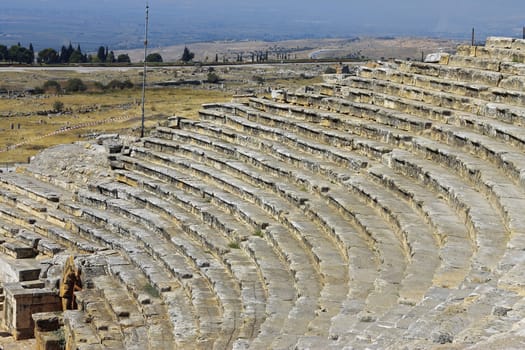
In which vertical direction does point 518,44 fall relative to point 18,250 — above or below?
above

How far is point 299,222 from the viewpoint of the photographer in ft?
47.4

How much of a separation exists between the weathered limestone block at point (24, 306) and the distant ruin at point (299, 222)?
0.03 meters

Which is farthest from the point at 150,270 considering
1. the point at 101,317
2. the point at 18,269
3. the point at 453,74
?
the point at 453,74

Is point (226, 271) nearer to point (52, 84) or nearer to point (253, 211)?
point (253, 211)

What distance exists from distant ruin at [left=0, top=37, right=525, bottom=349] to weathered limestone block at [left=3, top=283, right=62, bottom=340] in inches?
1.1

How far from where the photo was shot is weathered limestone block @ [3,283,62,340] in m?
15.2

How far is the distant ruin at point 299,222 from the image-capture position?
32.1ft

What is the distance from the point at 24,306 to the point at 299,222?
462 cm

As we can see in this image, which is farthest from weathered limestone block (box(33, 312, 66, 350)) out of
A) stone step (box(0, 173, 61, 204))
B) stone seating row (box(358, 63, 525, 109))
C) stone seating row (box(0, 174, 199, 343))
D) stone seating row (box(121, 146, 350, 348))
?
stone seating row (box(358, 63, 525, 109))

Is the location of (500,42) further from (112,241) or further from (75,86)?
(75,86)

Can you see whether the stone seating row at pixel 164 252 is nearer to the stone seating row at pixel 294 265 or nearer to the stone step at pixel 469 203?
the stone seating row at pixel 294 265

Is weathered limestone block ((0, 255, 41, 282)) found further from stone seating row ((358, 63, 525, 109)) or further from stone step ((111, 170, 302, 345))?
stone seating row ((358, 63, 525, 109))

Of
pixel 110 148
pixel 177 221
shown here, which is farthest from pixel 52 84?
pixel 177 221

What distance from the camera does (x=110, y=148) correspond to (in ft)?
69.5
